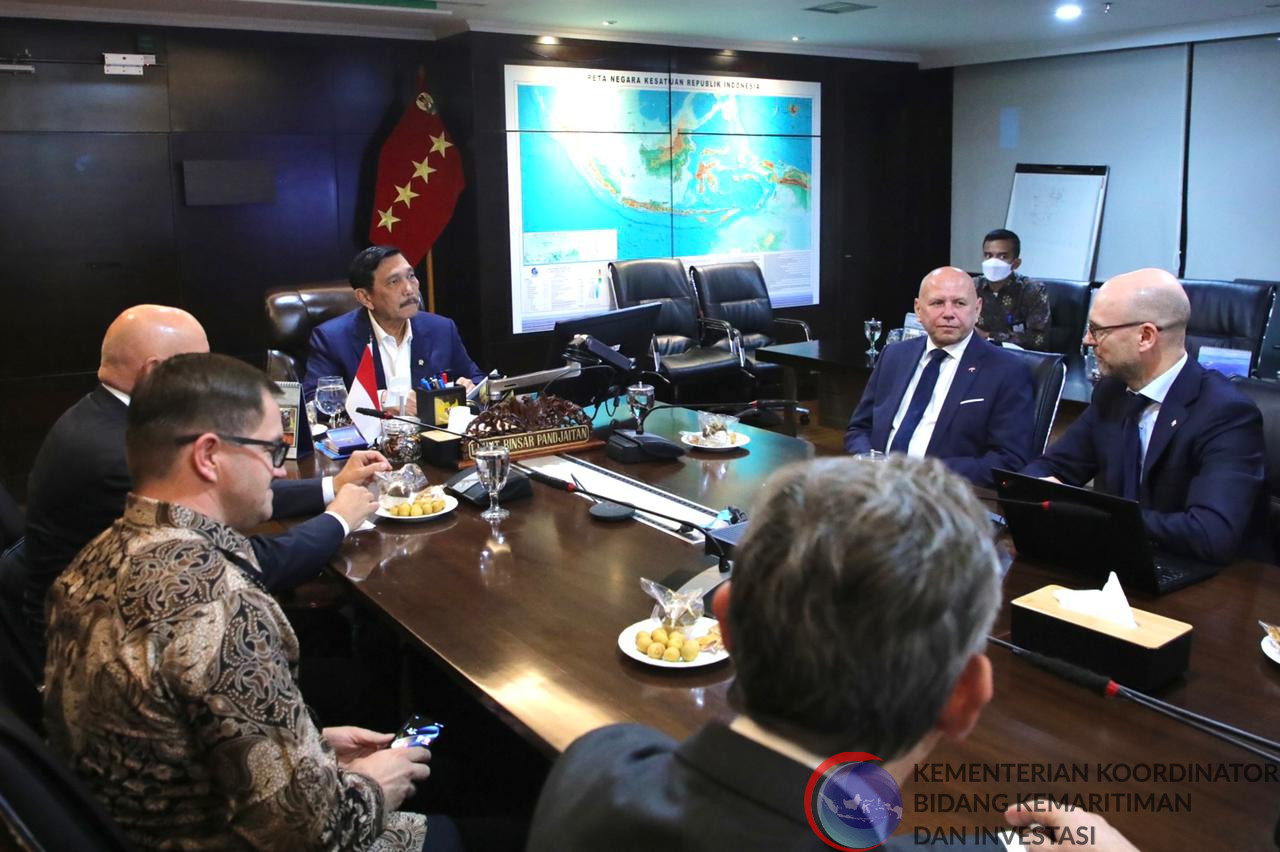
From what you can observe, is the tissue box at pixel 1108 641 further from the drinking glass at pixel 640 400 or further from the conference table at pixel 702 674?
the drinking glass at pixel 640 400

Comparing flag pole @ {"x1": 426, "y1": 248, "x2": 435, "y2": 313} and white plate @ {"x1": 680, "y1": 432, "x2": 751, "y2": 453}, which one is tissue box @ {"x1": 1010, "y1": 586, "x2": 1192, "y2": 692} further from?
flag pole @ {"x1": 426, "y1": 248, "x2": 435, "y2": 313}

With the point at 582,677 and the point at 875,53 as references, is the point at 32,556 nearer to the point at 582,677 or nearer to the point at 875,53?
the point at 582,677

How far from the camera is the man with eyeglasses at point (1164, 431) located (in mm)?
2150

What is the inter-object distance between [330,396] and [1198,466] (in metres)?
2.33

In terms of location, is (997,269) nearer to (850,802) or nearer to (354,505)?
(354,505)

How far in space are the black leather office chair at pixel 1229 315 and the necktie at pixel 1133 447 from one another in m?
2.73

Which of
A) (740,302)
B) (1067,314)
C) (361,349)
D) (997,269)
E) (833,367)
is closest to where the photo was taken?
(361,349)

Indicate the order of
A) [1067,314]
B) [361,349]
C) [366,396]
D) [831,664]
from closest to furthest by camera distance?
1. [831,664]
2. [366,396]
3. [361,349]
4. [1067,314]

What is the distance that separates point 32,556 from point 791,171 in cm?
647

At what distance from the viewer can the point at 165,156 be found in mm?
5832

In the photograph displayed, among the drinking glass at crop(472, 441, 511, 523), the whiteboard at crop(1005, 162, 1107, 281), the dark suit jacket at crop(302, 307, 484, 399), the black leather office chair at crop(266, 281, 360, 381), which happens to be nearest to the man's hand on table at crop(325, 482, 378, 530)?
the drinking glass at crop(472, 441, 511, 523)

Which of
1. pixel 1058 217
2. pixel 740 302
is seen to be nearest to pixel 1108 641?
pixel 740 302

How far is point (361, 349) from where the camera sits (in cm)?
376

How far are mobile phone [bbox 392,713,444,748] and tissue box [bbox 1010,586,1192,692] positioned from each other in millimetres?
960
